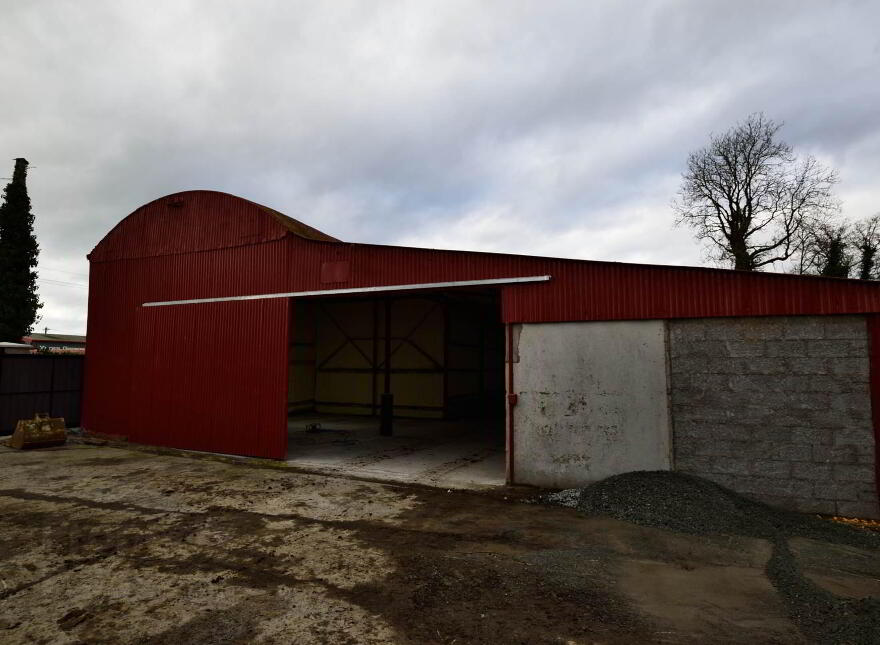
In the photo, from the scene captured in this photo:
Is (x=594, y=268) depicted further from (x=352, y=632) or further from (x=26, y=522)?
(x=26, y=522)

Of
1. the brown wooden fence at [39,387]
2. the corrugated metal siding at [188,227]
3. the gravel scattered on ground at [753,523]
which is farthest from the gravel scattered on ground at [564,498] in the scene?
the brown wooden fence at [39,387]

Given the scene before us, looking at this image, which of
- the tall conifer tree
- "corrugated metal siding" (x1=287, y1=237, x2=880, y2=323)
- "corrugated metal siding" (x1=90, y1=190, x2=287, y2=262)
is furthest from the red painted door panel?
the tall conifer tree

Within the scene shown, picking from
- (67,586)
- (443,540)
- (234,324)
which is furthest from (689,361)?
(234,324)

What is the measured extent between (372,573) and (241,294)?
369 inches

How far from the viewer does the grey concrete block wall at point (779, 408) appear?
7379 millimetres

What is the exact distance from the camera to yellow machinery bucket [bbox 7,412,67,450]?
13.4 metres

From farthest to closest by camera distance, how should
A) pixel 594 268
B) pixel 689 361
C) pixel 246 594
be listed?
pixel 594 268 < pixel 689 361 < pixel 246 594

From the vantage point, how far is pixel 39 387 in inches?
640

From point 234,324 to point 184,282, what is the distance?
258cm

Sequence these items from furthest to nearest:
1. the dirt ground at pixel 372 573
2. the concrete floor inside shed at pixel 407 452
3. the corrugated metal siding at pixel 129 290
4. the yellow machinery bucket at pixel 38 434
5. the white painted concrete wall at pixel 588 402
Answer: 1. the yellow machinery bucket at pixel 38 434
2. the corrugated metal siding at pixel 129 290
3. the concrete floor inside shed at pixel 407 452
4. the white painted concrete wall at pixel 588 402
5. the dirt ground at pixel 372 573

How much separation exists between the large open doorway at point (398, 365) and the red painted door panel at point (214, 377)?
424 cm

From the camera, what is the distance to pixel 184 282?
14.0 meters

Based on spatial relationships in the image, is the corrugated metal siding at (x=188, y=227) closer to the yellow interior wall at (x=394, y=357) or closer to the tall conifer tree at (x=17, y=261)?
the yellow interior wall at (x=394, y=357)

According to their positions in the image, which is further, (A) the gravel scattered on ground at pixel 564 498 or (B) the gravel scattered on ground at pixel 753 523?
(A) the gravel scattered on ground at pixel 564 498
